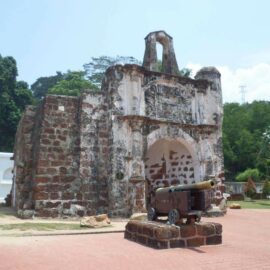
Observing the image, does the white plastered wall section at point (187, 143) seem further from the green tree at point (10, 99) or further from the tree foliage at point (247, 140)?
the green tree at point (10, 99)

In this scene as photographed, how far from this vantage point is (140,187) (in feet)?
36.8

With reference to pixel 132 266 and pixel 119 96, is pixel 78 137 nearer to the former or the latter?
pixel 119 96

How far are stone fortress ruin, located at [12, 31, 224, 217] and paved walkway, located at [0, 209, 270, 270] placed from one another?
363cm

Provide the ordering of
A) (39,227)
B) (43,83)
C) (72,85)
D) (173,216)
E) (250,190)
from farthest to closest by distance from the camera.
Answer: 1. (43,83)
2. (72,85)
3. (250,190)
4. (39,227)
5. (173,216)

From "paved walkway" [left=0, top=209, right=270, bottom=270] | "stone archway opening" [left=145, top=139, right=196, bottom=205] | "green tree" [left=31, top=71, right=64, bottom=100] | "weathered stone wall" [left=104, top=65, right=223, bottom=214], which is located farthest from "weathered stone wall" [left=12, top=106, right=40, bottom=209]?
"green tree" [left=31, top=71, right=64, bottom=100]

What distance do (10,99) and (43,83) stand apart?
44.1 ft

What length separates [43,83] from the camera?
45.6 m

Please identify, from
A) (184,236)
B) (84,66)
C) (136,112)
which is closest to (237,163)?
(84,66)

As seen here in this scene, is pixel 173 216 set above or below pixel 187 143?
below

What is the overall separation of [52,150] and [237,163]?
27197 millimetres

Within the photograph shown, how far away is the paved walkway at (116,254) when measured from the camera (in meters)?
5.02

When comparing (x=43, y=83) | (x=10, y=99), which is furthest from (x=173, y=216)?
(x=43, y=83)

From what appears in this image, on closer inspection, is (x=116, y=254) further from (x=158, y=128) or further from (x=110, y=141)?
(x=158, y=128)

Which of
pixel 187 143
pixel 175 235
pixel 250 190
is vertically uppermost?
pixel 187 143
